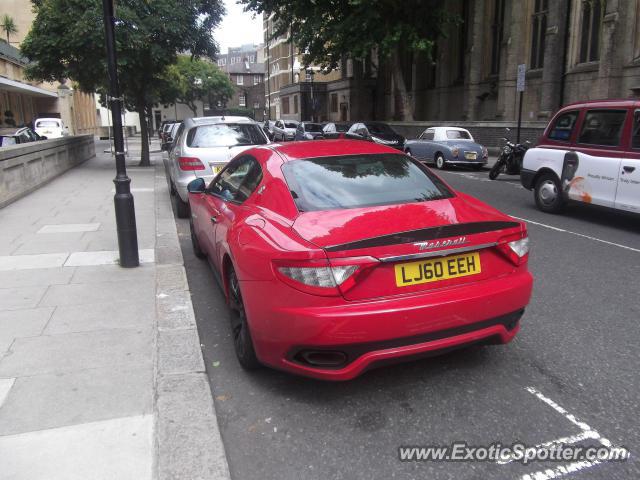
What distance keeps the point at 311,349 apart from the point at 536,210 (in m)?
8.33

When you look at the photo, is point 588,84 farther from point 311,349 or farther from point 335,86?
point 335,86

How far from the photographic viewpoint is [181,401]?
3.27m

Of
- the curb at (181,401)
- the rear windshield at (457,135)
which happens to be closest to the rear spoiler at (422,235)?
the curb at (181,401)

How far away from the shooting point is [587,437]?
289 centimetres

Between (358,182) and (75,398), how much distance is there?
230 cm

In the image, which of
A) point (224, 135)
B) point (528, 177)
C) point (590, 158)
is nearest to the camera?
point (590, 158)

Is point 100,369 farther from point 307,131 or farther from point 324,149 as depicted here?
point 307,131

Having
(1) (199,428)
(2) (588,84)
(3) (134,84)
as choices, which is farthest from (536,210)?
(2) (588,84)

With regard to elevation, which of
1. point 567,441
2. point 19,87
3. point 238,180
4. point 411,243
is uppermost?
point 19,87

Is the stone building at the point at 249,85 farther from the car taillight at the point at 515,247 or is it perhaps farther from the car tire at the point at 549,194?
the car taillight at the point at 515,247

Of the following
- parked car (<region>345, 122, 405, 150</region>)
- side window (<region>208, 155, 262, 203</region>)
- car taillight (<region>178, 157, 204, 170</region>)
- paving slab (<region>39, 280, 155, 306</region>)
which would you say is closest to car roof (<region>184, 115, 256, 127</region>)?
car taillight (<region>178, 157, 204, 170</region>)

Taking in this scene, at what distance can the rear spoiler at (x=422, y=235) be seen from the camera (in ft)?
9.81

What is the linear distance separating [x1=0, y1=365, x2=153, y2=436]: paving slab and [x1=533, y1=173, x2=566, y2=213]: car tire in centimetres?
801

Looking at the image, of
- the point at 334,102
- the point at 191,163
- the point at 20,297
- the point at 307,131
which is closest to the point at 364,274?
the point at 20,297
